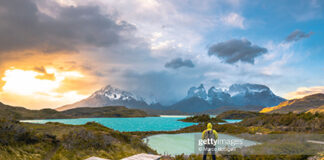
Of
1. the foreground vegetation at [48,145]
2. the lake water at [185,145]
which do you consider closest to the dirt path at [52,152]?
the foreground vegetation at [48,145]

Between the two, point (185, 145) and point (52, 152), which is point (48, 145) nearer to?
point (52, 152)

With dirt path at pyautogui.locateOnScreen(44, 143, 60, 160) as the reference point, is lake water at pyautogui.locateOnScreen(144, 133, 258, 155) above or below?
below

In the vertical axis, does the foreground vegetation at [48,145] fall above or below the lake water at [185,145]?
above

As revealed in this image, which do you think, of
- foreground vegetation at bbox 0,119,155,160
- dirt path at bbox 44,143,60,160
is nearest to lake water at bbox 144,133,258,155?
foreground vegetation at bbox 0,119,155,160

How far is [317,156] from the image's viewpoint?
14070mm

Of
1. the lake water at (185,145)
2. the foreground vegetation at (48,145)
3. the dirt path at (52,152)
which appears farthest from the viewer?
the lake water at (185,145)

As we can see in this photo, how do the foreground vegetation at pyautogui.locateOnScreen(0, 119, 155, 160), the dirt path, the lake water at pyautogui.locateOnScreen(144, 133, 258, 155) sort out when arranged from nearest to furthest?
the foreground vegetation at pyautogui.locateOnScreen(0, 119, 155, 160)
the dirt path
the lake water at pyautogui.locateOnScreen(144, 133, 258, 155)

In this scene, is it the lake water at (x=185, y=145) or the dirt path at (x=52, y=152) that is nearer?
the dirt path at (x=52, y=152)

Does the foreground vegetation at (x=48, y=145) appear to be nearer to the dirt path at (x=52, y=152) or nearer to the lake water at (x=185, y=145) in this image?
the dirt path at (x=52, y=152)

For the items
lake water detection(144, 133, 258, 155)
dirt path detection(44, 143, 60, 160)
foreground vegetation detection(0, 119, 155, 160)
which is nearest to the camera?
foreground vegetation detection(0, 119, 155, 160)

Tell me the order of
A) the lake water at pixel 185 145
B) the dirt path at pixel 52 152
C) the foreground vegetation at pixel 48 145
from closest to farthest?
the foreground vegetation at pixel 48 145, the dirt path at pixel 52 152, the lake water at pixel 185 145

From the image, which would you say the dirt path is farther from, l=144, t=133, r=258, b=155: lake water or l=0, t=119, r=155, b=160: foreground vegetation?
l=144, t=133, r=258, b=155: lake water

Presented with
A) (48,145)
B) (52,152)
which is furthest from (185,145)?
(52,152)

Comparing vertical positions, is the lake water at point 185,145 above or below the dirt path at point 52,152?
below
